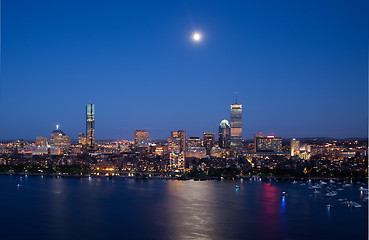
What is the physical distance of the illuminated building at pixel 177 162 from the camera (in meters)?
22.3

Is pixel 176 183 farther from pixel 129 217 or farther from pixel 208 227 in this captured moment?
pixel 208 227

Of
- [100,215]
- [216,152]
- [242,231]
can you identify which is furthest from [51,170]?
[216,152]

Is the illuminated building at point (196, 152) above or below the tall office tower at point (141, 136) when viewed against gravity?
below

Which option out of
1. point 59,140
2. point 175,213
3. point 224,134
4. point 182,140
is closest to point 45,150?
point 59,140

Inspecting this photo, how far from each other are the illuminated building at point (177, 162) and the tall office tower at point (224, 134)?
979 inches

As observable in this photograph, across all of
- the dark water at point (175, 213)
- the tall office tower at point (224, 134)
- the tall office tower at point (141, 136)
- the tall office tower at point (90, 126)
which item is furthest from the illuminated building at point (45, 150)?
the dark water at point (175, 213)

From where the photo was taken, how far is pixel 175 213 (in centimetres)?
1129

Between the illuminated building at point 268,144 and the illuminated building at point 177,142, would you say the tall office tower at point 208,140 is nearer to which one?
the illuminated building at point 177,142

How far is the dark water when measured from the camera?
9.38 m

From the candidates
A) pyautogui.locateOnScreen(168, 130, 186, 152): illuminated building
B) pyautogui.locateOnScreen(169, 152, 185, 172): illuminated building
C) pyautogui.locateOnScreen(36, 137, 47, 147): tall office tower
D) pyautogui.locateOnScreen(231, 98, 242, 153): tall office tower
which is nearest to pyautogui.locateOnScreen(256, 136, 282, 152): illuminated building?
pyautogui.locateOnScreen(231, 98, 242, 153): tall office tower

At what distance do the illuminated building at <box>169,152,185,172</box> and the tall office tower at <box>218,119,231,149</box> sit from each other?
24.9 m

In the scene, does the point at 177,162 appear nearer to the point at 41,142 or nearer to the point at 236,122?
the point at 236,122

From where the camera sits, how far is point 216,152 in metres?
37.7

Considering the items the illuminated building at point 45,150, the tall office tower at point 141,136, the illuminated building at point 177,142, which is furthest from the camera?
the tall office tower at point 141,136
